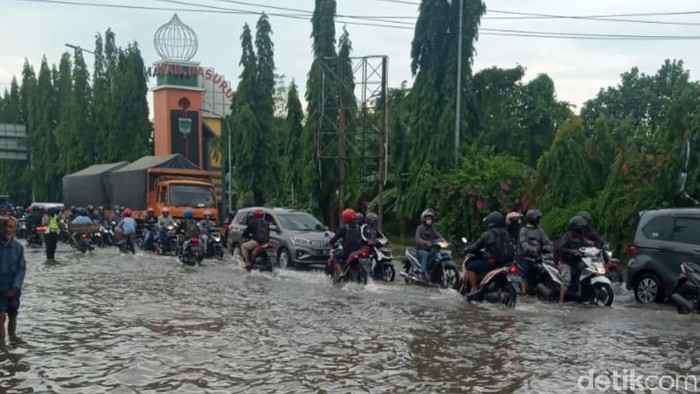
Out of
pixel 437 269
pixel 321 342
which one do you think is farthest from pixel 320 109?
pixel 321 342

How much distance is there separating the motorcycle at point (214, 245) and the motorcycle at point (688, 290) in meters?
14.8

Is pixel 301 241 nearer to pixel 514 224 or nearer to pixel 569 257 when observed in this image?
pixel 514 224

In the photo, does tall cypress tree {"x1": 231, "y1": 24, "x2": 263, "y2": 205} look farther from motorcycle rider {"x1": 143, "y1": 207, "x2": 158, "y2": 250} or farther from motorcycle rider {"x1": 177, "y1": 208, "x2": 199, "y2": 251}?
motorcycle rider {"x1": 177, "y1": 208, "x2": 199, "y2": 251}

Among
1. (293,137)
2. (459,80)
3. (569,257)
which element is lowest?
(569,257)

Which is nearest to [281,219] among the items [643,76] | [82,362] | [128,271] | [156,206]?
[128,271]

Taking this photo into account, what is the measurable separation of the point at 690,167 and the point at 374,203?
18.9 m

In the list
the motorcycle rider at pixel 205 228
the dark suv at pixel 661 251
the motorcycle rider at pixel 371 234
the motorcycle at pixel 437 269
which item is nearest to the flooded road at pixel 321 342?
the dark suv at pixel 661 251

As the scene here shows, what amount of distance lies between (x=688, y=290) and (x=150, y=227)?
1861 centimetres

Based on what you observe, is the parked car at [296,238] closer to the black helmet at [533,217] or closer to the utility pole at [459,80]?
the black helmet at [533,217]

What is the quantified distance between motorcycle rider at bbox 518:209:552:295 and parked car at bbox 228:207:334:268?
7.48m

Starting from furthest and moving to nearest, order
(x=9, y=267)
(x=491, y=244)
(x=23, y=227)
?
(x=23, y=227), (x=491, y=244), (x=9, y=267)

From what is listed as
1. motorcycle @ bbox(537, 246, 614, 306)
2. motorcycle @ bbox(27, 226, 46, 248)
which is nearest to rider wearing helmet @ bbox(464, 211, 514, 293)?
motorcycle @ bbox(537, 246, 614, 306)

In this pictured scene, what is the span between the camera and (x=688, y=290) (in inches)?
501

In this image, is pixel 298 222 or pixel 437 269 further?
pixel 298 222
